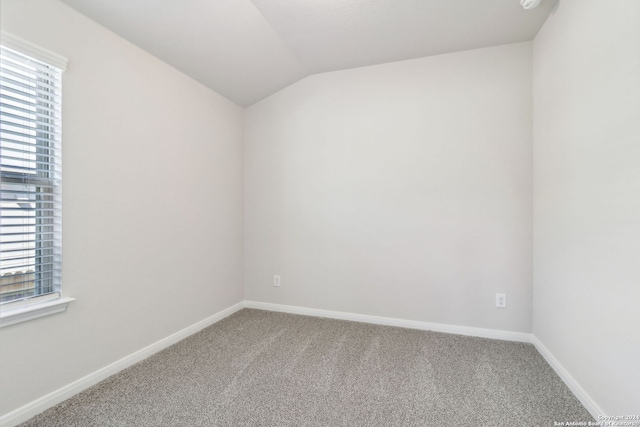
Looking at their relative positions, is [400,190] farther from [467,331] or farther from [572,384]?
[572,384]

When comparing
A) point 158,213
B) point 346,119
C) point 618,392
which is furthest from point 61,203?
point 618,392

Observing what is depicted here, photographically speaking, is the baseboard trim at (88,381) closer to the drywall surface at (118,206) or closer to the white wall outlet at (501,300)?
the drywall surface at (118,206)

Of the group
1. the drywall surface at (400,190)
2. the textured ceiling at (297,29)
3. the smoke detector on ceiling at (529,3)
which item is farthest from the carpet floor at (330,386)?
the smoke detector on ceiling at (529,3)

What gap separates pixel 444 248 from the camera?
8.67 feet

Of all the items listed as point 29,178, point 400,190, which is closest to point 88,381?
point 29,178

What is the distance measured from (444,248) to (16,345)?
297 cm

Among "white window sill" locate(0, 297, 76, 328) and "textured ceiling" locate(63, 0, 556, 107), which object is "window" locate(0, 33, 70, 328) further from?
"textured ceiling" locate(63, 0, 556, 107)

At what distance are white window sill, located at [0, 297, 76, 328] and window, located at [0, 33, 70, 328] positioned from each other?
0.05 meters

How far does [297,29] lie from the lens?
2.27 m

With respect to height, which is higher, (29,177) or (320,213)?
(29,177)

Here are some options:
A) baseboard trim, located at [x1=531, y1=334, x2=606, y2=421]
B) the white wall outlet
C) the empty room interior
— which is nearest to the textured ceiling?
the empty room interior

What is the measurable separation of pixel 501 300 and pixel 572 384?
807 mm

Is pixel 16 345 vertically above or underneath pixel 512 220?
underneath

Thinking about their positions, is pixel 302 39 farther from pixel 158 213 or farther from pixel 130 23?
pixel 158 213
